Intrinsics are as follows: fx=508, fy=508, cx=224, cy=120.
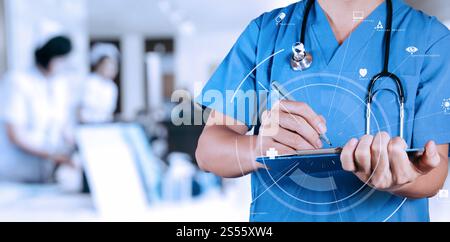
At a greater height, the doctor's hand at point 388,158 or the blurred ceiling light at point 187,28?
the blurred ceiling light at point 187,28

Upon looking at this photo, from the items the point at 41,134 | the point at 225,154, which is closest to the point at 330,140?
the point at 225,154

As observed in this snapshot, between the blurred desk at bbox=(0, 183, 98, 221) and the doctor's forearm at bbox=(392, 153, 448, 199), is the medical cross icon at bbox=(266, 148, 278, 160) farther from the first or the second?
the blurred desk at bbox=(0, 183, 98, 221)

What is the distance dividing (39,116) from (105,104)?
13cm

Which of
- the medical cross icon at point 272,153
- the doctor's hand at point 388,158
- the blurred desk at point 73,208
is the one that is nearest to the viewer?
the doctor's hand at point 388,158

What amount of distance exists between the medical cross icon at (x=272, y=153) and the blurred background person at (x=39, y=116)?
0.42 m

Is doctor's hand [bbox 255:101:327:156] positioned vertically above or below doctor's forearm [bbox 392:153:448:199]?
above

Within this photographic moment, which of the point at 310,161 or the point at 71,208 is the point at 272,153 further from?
the point at 71,208

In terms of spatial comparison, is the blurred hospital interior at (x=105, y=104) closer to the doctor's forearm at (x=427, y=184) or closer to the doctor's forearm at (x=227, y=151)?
the doctor's forearm at (x=227, y=151)

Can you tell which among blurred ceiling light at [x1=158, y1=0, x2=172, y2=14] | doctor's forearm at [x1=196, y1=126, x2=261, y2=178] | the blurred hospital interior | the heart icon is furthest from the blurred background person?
the heart icon

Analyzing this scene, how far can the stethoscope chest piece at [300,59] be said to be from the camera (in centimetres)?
81

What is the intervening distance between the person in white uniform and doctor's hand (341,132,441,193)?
467mm

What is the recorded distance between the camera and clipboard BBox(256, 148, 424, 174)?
726mm

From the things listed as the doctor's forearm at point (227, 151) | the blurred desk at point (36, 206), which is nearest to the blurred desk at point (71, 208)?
the blurred desk at point (36, 206)
